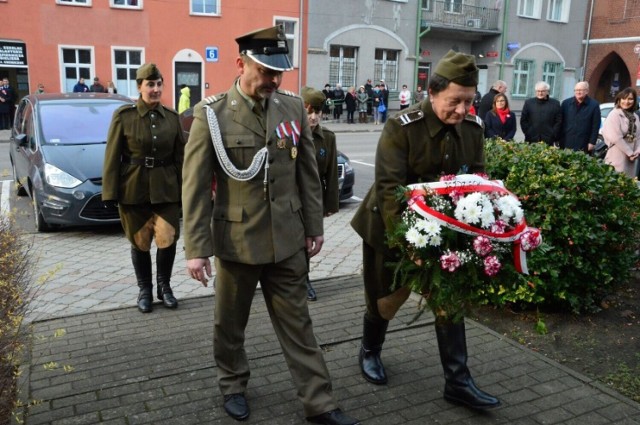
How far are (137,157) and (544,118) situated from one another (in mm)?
7028

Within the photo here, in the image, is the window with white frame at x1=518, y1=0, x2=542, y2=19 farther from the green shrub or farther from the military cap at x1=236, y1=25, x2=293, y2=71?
the military cap at x1=236, y1=25, x2=293, y2=71

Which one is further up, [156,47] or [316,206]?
[156,47]

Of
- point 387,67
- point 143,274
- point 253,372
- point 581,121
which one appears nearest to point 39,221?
point 143,274

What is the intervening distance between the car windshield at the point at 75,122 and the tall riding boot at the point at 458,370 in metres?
6.55

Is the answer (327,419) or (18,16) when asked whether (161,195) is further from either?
(18,16)

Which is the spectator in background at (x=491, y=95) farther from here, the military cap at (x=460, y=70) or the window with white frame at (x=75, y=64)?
the window with white frame at (x=75, y=64)

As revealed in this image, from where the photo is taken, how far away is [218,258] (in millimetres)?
3510

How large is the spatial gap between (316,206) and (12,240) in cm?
261

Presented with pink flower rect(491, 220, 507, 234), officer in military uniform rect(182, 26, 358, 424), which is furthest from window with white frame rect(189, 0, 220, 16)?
pink flower rect(491, 220, 507, 234)

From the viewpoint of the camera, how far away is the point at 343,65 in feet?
103

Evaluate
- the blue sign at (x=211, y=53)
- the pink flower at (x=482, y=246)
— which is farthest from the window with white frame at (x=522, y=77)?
the pink flower at (x=482, y=246)

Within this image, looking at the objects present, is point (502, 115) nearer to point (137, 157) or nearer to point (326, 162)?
point (326, 162)

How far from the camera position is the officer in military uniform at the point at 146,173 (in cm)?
515

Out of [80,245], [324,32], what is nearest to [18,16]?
[324,32]
